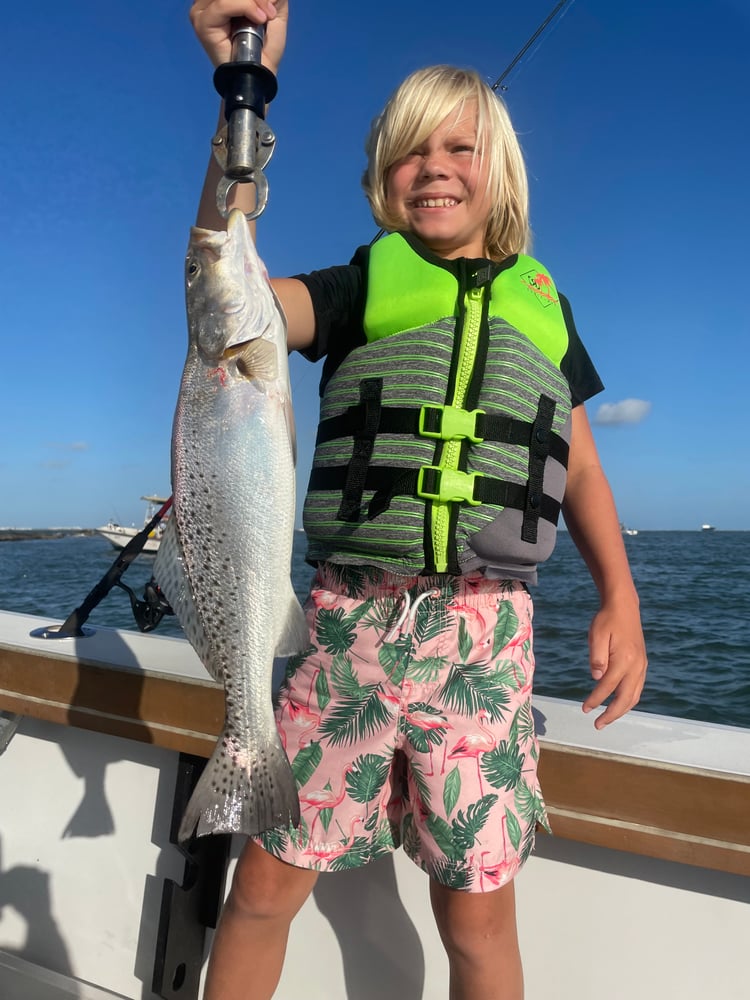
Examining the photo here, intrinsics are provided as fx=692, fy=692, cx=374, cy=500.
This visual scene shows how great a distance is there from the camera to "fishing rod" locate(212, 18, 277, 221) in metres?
1.38

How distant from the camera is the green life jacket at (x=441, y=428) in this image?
67.5 inches

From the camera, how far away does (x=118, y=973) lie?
2.58 m

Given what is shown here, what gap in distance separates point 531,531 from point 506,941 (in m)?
0.99

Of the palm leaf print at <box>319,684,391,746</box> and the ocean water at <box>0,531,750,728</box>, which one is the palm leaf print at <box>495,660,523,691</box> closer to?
the palm leaf print at <box>319,684,391,746</box>

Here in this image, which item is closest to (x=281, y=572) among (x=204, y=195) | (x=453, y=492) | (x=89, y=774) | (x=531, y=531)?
(x=453, y=492)

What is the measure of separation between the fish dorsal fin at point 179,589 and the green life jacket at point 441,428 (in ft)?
1.22

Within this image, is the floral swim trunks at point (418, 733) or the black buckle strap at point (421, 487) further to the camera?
the black buckle strap at point (421, 487)

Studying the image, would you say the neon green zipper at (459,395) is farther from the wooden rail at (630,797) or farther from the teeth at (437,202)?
the wooden rail at (630,797)

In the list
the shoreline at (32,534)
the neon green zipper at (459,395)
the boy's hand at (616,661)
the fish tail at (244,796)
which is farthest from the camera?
the shoreline at (32,534)

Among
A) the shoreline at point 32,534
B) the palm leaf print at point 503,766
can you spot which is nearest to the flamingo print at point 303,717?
the palm leaf print at point 503,766

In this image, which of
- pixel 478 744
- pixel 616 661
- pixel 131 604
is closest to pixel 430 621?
pixel 478 744

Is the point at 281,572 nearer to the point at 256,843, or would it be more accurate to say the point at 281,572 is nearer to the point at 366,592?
the point at 366,592

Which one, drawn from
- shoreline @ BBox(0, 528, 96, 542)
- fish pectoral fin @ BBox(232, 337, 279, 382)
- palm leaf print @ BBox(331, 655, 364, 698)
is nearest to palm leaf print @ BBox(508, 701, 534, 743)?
palm leaf print @ BBox(331, 655, 364, 698)

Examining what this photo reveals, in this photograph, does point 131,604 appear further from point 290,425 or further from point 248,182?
point 248,182
